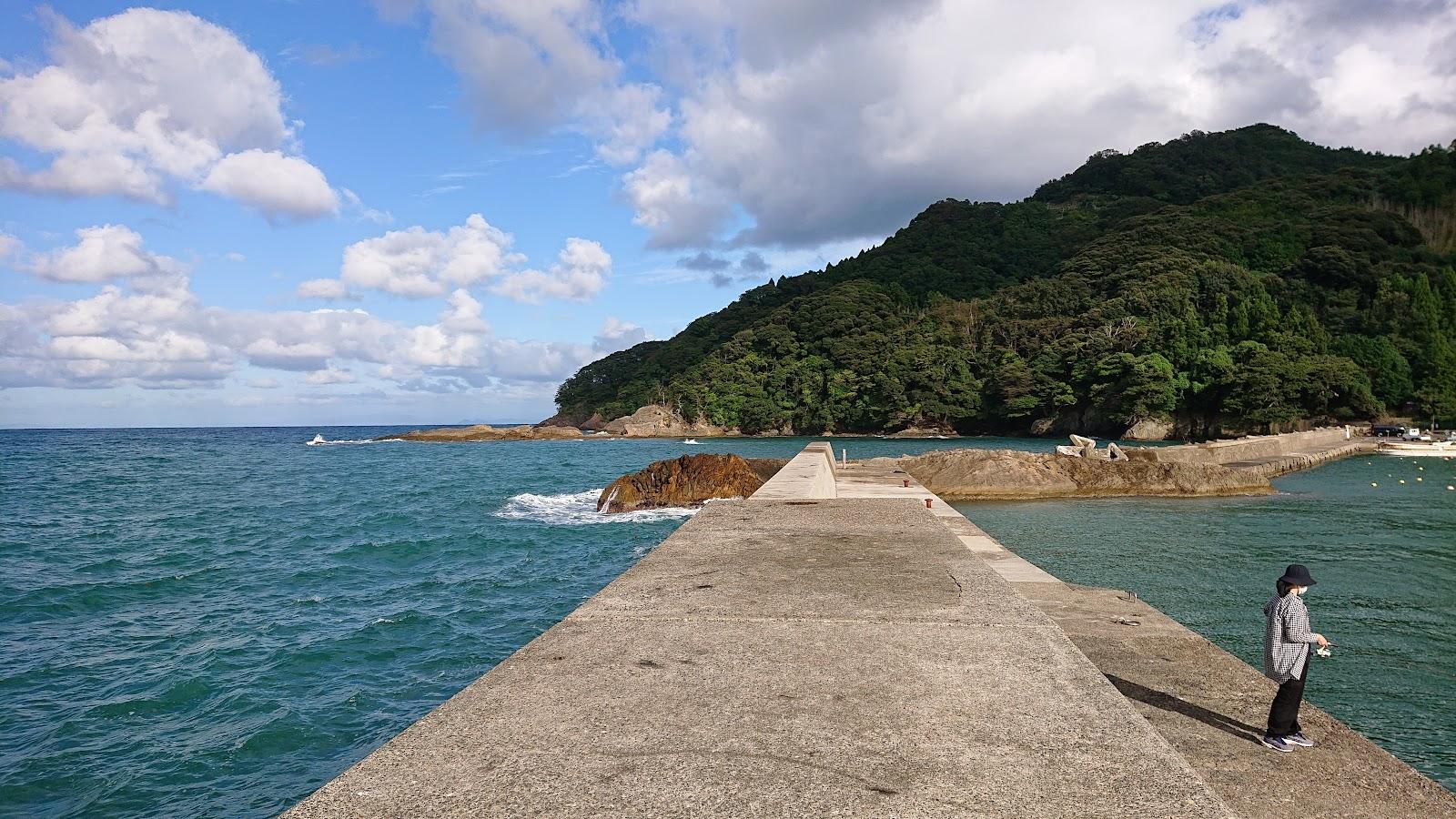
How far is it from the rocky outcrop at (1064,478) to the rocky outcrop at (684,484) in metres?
6.68

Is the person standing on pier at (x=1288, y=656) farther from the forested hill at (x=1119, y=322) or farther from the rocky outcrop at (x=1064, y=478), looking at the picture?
the forested hill at (x=1119, y=322)

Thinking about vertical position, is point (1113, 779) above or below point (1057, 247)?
below

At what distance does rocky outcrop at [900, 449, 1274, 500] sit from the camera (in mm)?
26000

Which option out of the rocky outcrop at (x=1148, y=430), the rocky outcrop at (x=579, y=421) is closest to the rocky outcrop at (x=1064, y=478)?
the rocky outcrop at (x=1148, y=430)

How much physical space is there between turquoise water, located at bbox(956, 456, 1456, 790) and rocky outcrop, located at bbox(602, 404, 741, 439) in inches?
3061

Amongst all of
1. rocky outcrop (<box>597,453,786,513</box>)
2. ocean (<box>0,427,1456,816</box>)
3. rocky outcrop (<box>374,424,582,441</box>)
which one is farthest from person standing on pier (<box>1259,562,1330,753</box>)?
rocky outcrop (<box>374,424,582,441</box>)

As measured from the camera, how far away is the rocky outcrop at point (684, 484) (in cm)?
2394

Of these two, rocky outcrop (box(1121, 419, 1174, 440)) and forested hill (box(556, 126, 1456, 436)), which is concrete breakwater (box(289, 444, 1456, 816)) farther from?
rocky outcrop (box(1121, 419, 1174, 440))

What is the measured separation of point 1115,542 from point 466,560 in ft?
46.1

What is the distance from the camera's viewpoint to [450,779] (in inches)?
104

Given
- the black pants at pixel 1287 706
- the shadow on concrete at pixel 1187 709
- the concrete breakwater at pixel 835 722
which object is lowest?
the shadow on concrete at pixel 1187 709

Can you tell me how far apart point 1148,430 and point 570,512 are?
205 feet

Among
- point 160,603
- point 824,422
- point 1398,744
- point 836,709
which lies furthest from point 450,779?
point 824,422

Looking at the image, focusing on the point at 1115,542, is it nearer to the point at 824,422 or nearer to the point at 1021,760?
the point at 1021,760
